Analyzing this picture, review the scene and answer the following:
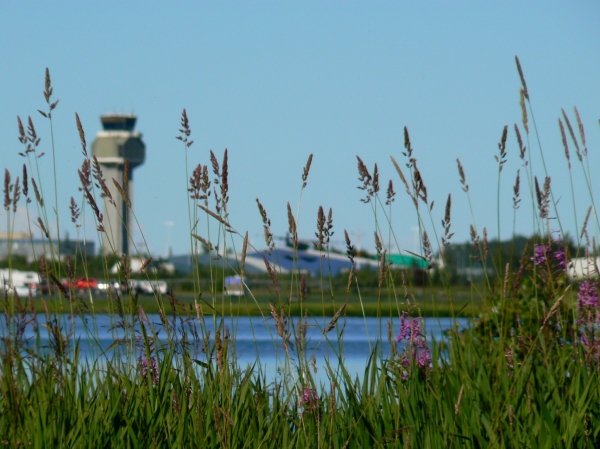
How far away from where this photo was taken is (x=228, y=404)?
2096mm

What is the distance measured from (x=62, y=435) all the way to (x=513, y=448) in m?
1.12

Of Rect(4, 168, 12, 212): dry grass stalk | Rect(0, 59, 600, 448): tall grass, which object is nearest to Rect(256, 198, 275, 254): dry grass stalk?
Rect(0, 59, 600, 448): tall grass

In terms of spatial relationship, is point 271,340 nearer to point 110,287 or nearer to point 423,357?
point 423,357

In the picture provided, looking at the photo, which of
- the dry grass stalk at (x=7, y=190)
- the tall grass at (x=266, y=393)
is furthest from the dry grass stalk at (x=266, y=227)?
the dry grass stalk at (x=7, y=190)

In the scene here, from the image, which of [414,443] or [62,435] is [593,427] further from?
[62,435]

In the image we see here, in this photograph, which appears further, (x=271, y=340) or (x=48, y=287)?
(x=271, y=340)

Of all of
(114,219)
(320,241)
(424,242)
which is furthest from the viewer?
(114,219)

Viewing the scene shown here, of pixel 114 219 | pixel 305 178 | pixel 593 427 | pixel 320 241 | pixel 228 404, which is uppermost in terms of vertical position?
pixel 114 219

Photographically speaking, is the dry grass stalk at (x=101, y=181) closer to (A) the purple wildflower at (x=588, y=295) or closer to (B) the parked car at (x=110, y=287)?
(B) the parked car at (x=110, y=287)

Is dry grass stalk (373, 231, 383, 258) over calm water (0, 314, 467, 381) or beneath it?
over

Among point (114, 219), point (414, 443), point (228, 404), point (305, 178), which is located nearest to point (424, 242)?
point (305, 178)

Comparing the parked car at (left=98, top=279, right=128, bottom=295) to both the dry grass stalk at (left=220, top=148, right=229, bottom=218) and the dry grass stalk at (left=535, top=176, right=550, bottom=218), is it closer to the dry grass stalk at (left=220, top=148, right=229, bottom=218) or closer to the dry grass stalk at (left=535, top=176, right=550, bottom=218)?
the dry grass stalk at (left=220, top=148, right=229, bottom=218)

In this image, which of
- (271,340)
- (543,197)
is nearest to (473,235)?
(543,197)

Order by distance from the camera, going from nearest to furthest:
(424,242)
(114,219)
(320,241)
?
1. (320,241)
2. (424,242)
3. (114,219)
